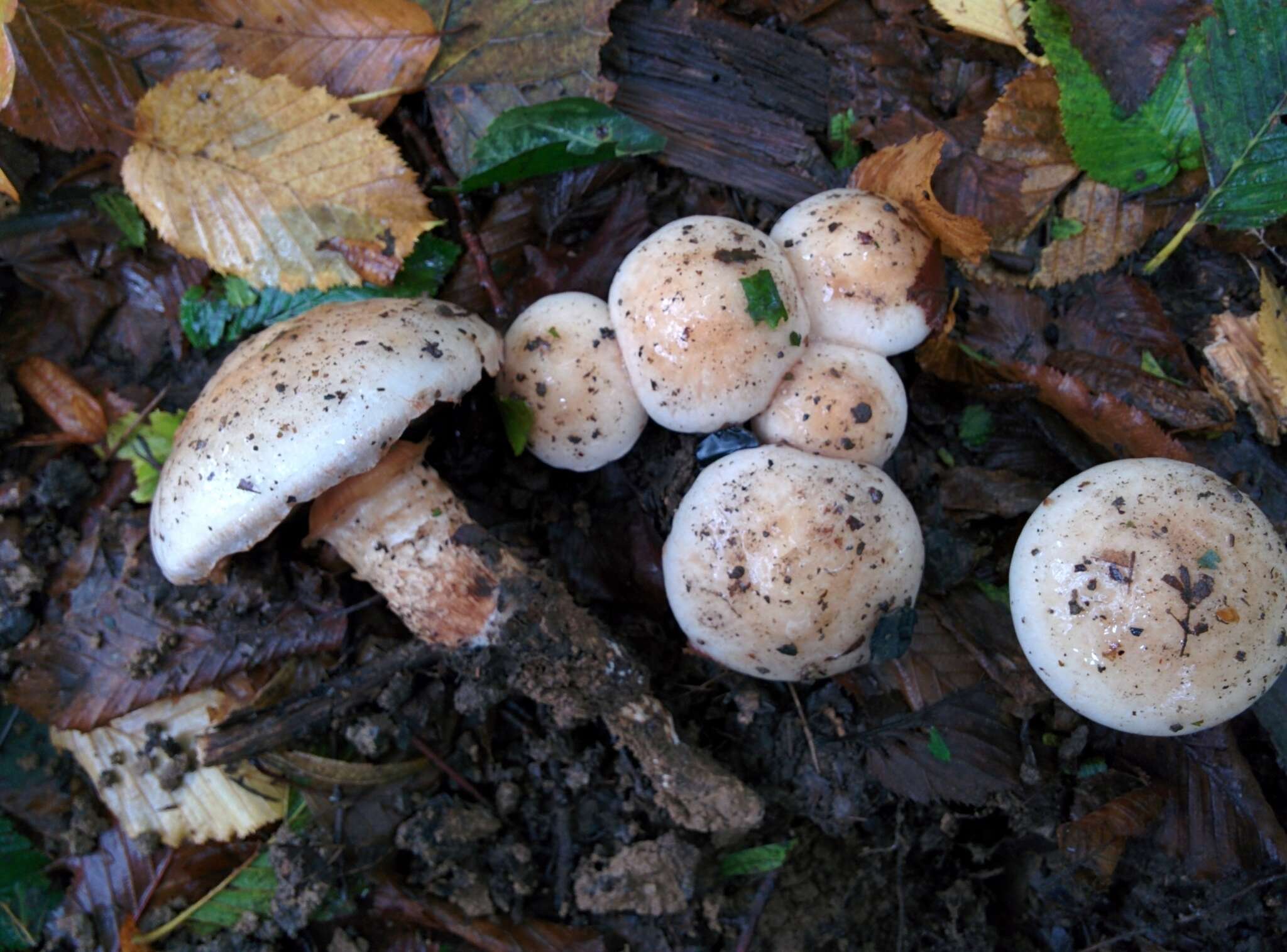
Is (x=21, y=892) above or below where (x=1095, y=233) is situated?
below

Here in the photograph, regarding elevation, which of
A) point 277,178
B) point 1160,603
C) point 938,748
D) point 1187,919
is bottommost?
point 1187,919

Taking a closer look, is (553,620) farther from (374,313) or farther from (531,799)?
(374,313)

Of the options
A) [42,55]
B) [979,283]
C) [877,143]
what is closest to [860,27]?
[877,143]

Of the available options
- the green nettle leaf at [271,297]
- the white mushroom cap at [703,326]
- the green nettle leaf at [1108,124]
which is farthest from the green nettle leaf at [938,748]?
the green nettle leaf at [271,297]

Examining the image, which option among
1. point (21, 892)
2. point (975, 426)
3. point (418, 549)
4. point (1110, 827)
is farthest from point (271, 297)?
point (1110, 827)

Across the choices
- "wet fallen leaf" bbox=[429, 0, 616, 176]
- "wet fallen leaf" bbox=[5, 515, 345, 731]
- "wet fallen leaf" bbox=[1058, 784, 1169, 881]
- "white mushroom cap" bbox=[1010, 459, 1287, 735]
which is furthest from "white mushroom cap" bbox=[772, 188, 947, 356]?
"wet fallen leaf" bbox=[5, 515, 345, 731]

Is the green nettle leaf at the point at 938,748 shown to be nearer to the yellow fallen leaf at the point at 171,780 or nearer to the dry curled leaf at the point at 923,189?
the dry curled leaf at the point at 923,189

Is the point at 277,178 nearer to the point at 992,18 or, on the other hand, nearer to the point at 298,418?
the point at 298,418
